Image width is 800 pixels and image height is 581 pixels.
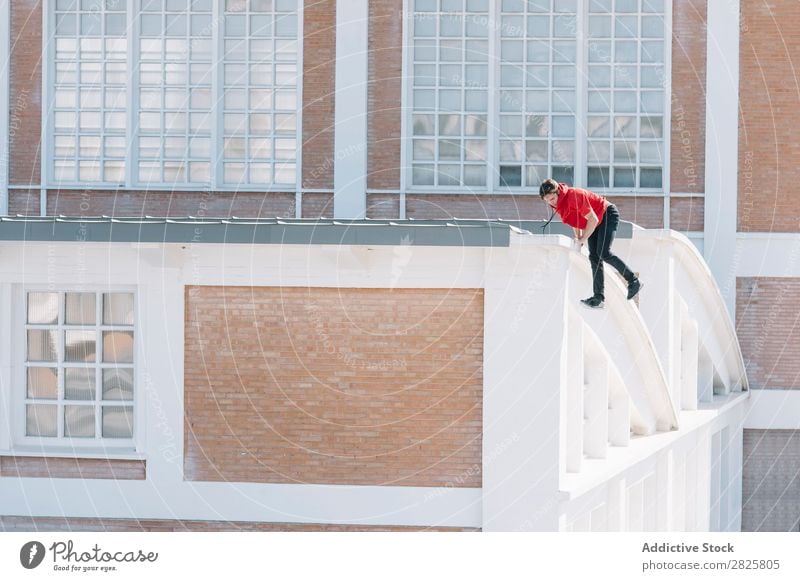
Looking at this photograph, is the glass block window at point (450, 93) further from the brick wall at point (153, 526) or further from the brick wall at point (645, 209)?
the brick wall at point (153, 526)

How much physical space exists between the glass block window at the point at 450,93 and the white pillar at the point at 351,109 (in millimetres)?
920

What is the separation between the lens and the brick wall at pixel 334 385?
39.5 ft

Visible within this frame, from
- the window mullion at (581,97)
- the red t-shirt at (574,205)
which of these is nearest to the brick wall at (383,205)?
the window mullion at (581,97)

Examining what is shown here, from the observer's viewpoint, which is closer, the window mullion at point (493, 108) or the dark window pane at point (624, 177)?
the window mullion at point (493, 108)

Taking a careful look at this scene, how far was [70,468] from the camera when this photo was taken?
40.9 ft

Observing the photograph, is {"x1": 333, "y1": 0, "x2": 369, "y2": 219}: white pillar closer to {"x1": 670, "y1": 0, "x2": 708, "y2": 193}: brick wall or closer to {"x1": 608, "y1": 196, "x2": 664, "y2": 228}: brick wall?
{"x1": 608, "y1": 196, "x2": 664, "y2": 228}: brick wall

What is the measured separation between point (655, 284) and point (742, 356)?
6994 mm

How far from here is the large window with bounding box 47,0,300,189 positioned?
79.5 feet

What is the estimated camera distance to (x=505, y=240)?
11609 millimetres

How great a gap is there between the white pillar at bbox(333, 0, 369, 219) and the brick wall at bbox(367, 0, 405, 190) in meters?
0.13

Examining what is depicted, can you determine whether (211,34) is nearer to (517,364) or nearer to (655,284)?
(655,284)

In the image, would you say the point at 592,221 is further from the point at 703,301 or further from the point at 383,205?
the point at 383,205
